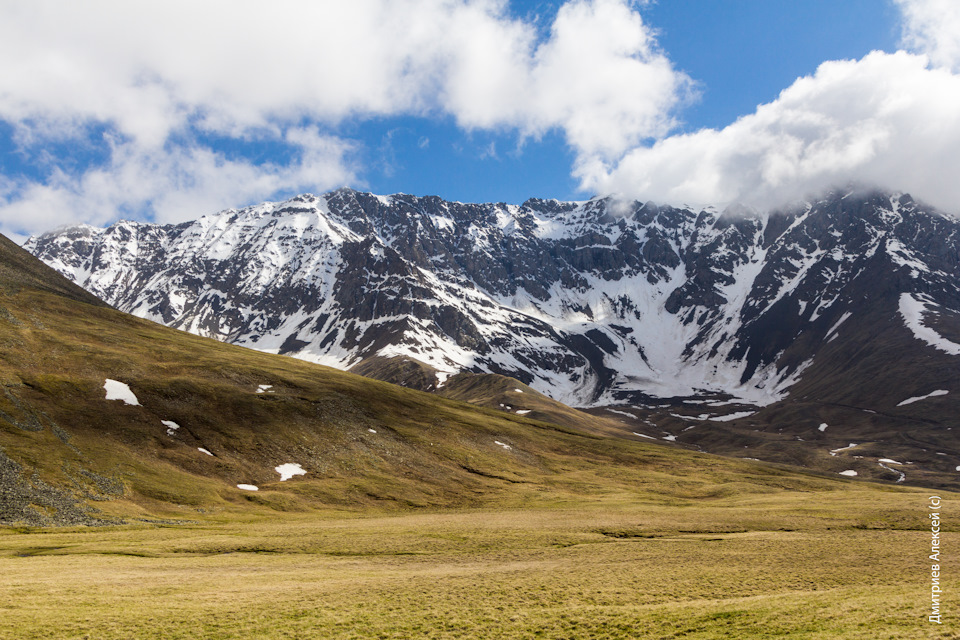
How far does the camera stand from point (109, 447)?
8269 cm

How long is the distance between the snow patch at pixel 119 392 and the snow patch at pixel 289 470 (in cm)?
2679

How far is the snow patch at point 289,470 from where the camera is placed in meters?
93.5

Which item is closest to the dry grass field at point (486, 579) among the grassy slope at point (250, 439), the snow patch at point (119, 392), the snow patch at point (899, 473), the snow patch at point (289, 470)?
the grassy slope at point (250, 439)

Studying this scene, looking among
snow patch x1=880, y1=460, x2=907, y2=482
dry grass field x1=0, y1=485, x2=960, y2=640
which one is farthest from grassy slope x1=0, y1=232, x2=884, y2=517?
snow patch x1=880, y1=460, x2=907, y2=482

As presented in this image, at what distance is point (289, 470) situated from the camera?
314ft

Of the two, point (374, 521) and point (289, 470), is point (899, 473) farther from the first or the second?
point (289, 470)

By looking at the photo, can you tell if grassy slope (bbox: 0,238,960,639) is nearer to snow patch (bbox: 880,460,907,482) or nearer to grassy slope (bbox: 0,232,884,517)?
grassy slope (bbox: 0,232,884,517)

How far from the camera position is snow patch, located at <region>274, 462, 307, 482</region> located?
93500mm

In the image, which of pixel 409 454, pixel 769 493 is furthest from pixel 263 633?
pixel 769 493

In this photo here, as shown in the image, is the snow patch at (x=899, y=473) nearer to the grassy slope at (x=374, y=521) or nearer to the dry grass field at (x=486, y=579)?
the grassy slope at (x=374, y=521)

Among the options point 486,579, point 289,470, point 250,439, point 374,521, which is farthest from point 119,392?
point 486,579

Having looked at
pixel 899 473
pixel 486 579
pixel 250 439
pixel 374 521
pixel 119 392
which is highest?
pixel 119 392

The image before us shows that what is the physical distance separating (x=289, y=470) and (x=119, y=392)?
32.9 meters

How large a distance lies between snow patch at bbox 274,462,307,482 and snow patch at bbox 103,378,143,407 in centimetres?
2679
